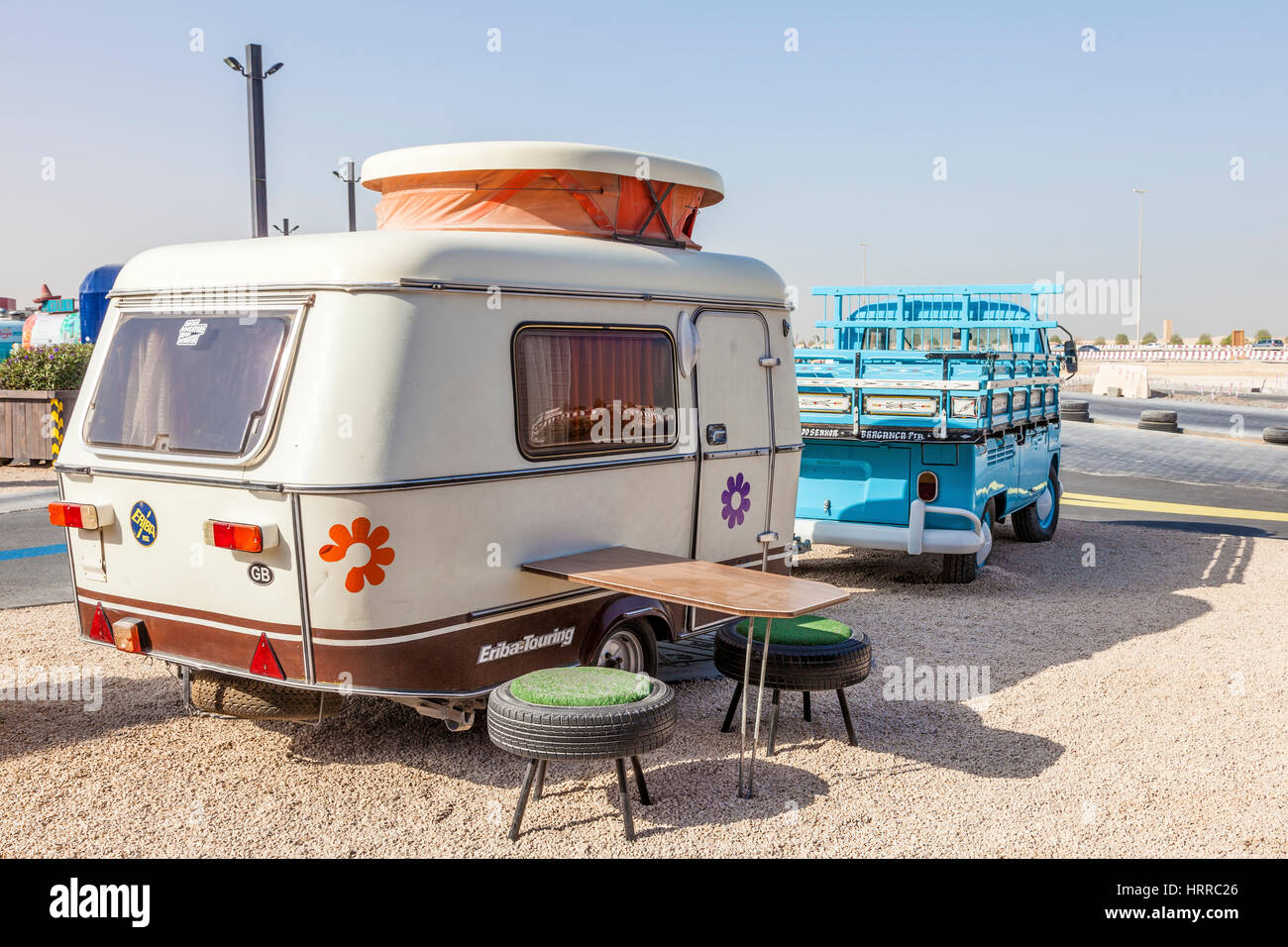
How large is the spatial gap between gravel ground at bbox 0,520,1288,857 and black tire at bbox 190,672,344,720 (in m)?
0.34

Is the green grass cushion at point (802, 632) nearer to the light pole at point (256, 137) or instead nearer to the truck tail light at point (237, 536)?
the truck tail light at point (237, 536)

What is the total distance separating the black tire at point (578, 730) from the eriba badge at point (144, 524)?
179cm

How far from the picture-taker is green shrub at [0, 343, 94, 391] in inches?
635

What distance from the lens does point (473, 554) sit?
4.78 metres

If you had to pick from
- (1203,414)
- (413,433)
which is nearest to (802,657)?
(413,433)

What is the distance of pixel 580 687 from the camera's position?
179 inches

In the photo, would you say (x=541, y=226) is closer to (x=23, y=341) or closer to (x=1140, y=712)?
(x=1140, y=712)

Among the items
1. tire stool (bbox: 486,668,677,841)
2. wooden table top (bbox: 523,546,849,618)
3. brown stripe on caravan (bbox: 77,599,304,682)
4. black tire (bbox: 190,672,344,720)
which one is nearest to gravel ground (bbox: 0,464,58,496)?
brown stripe on caravan (bbox: 77,599,304,682)

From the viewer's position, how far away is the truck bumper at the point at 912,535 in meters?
8.60

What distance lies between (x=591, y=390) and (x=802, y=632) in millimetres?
1632

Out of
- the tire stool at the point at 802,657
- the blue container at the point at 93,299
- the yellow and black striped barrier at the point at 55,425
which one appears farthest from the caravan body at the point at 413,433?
the blue container at the point at 93,299

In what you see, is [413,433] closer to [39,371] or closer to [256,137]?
[256,137]

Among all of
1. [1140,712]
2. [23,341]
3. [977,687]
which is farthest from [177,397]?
[23,341]
